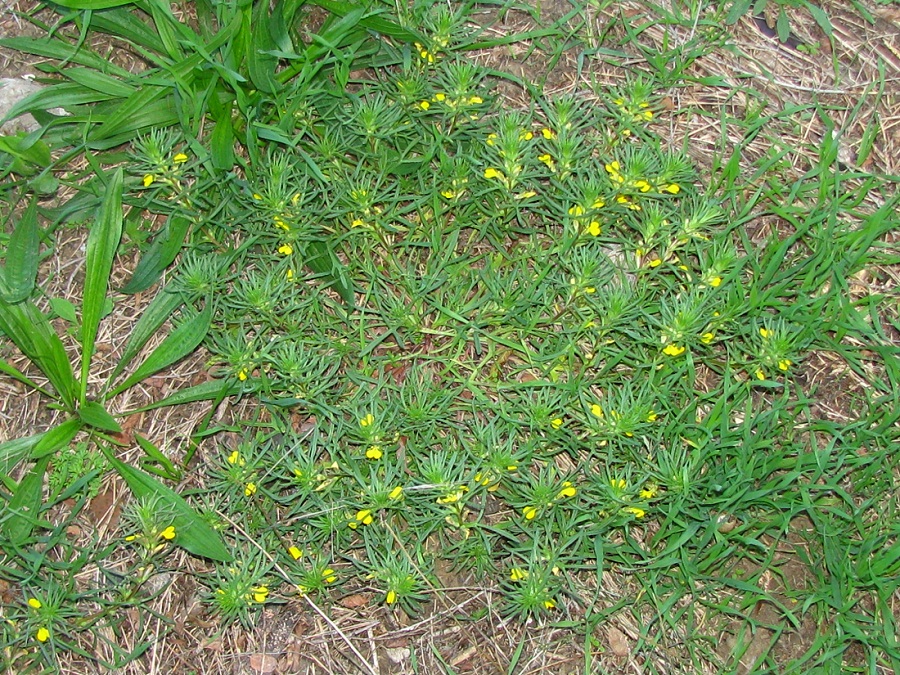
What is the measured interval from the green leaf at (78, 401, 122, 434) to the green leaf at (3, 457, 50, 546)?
0.58 feet

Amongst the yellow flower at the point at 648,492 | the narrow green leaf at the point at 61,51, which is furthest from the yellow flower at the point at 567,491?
the narrow green leaf at the point at 61,51

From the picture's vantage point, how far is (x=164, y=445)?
112 inches

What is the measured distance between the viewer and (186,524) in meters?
2.65

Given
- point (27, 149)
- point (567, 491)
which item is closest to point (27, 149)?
point (27, 149)

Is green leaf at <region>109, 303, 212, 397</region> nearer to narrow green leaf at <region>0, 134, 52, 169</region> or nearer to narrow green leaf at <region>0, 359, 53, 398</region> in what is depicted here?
narrow green leaf at <region>0, 359, 53, 398</region>

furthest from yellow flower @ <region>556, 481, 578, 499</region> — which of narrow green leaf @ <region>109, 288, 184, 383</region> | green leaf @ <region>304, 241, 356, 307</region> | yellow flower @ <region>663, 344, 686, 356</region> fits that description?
narrow green leaf @ <region>109, 288, 184, 383</region>

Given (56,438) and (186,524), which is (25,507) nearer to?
(56,438)

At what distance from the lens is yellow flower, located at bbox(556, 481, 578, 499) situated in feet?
8.59

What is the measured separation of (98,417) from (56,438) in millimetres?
148

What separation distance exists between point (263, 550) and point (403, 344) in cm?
78

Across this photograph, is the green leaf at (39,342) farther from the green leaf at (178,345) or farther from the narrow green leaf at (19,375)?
the green leaf at (178,345)

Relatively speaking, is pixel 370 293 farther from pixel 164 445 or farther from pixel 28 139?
pixel 28 139

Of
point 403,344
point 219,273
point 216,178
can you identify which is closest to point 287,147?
point 216,178

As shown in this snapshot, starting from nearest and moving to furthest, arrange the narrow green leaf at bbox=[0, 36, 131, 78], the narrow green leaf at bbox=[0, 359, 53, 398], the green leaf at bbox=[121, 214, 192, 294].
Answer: the narrow green leaf at bbox=[0, 359, 53, 398], the green leaf at bbox=[121, 214, 192, 294], the narrow green leaf at bbox=[0, 36, 131, 78]
